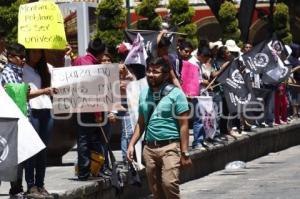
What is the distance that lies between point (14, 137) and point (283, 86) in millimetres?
14082

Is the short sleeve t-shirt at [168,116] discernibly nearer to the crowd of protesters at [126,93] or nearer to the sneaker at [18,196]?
the crowd of protesters at [126,93]

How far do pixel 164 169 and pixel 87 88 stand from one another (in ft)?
7.07

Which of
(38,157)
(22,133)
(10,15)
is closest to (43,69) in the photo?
(38,157)

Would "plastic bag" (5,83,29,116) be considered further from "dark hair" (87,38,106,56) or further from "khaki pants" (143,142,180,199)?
"dark hair" (87,38,106,56)

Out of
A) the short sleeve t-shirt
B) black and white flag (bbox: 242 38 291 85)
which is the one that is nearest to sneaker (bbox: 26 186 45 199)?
the short sleeve t-shirt

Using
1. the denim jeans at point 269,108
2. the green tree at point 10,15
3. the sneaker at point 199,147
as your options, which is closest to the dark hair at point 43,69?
the sneaker at point 199,147

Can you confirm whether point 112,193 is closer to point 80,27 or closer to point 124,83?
point 124,83

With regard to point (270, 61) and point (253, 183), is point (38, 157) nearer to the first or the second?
point (253, 183)

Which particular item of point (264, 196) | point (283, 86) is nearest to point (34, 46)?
point (264, 196)

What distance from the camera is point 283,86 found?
76.6 feet

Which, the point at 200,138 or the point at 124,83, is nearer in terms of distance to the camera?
the point at 124,83

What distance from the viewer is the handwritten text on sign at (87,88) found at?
11766mm

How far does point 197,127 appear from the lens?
53.5 feet

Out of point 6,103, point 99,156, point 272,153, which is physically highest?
point 6,103
